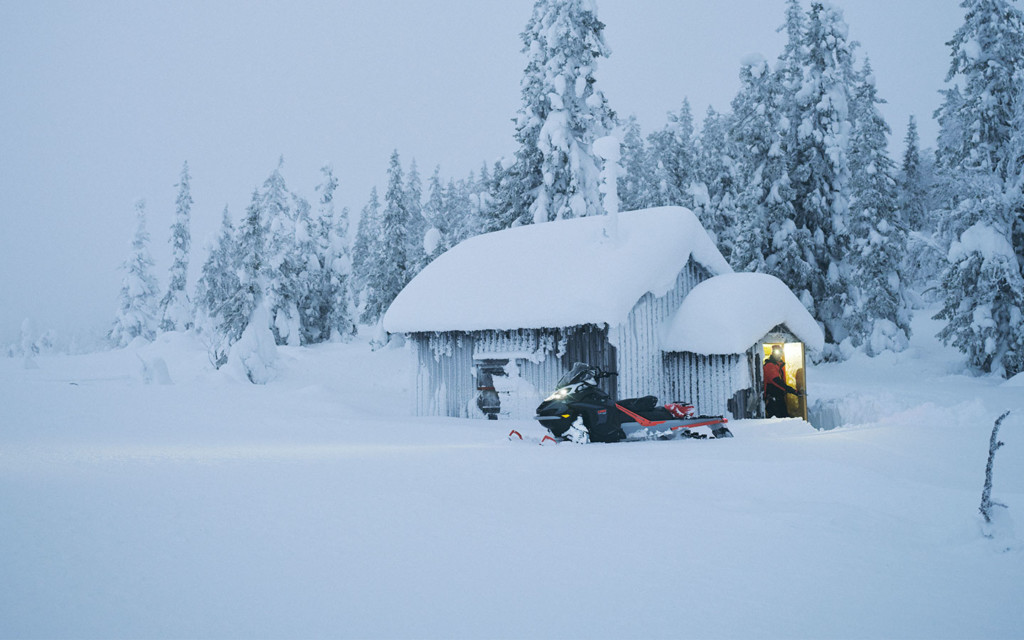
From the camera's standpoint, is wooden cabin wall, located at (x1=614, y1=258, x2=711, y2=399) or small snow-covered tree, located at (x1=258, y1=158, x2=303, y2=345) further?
small snow-covered tree, located at (x1=258, y1=158, x2=303, y2=345)

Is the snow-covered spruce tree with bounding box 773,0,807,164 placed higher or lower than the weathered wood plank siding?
higher

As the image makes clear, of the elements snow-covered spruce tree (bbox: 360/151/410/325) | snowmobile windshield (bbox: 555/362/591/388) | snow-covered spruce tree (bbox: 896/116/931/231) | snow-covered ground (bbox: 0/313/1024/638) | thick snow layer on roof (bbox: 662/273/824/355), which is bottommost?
snow-covered ground (bbox: 0/313/1024/638)

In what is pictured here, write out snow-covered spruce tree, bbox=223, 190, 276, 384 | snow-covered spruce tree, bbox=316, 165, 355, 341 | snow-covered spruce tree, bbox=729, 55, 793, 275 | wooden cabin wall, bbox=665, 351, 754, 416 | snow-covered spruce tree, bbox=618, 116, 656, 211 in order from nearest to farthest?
1. wooden cabin wall, bbox=665, 351, 754, 416
2. snow-covered spruce tree, bbox=223, 190, 276, 384
3. snow-covered spruce tree, bbox=729, 55, 793, 275
4. snow-covered spruce tree, bbox=618, 116, 656, 211
5. snow-covered spruce tree, bbox=316, 165, 355, 341

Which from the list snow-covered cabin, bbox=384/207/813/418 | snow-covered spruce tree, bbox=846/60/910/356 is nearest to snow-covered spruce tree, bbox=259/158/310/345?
snow-covered cabin, bbox=384/207/813/418

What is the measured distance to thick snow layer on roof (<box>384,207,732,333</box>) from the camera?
13.1 meters

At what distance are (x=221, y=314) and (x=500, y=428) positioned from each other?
18507 millimetres

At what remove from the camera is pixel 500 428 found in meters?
12.8

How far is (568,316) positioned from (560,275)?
165 centimetres

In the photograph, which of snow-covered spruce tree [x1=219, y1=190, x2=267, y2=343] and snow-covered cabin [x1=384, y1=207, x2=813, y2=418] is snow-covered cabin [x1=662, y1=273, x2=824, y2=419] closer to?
snow-covered cabin [x1=384, y1=207, x2=813, y2=418]

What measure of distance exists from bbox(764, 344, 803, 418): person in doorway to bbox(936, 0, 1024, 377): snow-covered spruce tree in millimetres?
10294

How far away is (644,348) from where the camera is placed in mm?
13836

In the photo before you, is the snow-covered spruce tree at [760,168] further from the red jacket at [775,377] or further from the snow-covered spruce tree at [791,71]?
the red jacket at [775,377]

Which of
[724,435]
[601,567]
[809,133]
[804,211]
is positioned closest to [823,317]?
[804,211]

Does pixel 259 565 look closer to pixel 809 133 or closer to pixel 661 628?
pixel 661 628
